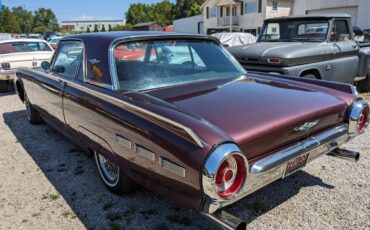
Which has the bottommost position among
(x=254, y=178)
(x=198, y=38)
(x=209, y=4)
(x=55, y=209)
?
(x=55, y=209)

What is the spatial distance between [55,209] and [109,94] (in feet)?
3.80

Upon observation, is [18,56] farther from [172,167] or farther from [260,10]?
[260,10]

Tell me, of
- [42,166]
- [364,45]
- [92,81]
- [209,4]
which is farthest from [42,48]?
[209,4]

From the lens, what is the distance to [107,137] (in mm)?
2980

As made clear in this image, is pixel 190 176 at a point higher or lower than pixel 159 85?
lower

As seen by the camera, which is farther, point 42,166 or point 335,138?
point 42,166

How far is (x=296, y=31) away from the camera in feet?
23.5

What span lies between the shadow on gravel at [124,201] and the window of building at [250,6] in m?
33.4

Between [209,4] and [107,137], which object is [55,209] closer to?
[107,137]

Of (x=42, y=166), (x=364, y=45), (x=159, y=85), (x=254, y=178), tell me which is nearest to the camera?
(x=254, y=178)

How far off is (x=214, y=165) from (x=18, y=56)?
880 centimetres

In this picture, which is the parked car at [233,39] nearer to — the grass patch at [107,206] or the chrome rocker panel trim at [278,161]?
the chrome rocker panel trim at [278,161]

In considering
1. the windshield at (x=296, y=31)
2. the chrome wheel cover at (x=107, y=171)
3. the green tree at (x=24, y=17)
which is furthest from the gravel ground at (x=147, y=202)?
the green tree at (x=24, y=17)

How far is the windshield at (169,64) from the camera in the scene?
3.19 meters
